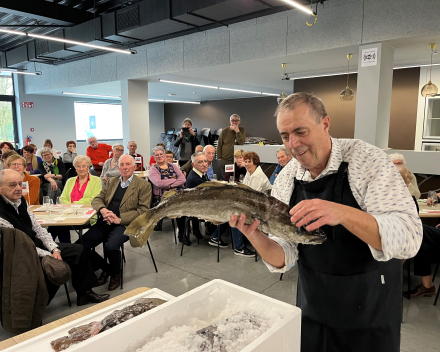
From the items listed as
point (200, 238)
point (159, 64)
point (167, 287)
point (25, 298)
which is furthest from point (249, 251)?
point (159, 64)

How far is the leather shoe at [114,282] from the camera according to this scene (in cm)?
355

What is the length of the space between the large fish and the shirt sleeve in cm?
28

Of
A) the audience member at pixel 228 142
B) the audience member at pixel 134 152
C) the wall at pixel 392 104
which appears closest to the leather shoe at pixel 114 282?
the audience member at pixel 134 152

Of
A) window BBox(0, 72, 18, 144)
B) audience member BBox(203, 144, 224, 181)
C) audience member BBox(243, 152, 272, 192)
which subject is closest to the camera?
audience member BBox(243, 152, 272, 192)

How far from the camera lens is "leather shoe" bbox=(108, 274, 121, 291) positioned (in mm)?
3555

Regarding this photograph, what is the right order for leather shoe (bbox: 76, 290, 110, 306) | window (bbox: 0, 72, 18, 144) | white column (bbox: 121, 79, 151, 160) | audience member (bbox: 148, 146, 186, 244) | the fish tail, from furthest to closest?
1. window (bbox: 0, 72, 18, 144)
2. white column (bbox: 121, 79, 151, 160)
3. audience member (bbox: 148, 146, 186, 244)
4. leather shoe (bbox: 76, 290, 110, 306)
5. the fish tail

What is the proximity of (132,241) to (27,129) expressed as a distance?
1425cm

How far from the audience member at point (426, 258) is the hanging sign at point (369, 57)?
118 inches

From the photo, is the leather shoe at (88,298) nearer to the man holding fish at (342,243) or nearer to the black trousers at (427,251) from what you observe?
the man holding fish at (342,243)

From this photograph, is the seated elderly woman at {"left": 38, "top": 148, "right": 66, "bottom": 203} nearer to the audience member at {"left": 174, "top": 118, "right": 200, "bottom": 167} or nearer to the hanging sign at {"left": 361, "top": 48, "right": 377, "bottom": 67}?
the audience member at {"left": 174, "top": 118, "right": 200, "bottom": 167}

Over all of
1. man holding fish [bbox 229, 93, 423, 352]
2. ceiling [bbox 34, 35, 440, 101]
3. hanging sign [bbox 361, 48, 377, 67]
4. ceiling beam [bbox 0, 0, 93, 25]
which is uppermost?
ceiling beam [bbox 0, 0, 93, 25]

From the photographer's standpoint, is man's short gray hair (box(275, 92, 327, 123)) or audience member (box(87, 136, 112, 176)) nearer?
man's short gray hair (box(275, 92, 327, 123))

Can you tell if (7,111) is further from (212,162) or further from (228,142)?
(212,162)

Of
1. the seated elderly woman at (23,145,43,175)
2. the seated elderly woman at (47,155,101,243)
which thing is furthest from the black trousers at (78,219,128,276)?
the seated elderly woman at (23,145,43,175)
